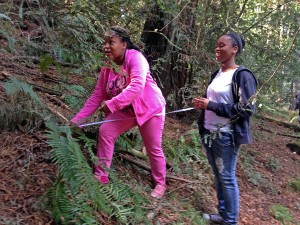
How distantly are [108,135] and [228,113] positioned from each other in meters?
1.23

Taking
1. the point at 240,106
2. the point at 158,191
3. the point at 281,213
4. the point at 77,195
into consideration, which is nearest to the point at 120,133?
the point at 158,191

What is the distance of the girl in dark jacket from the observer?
3682mm

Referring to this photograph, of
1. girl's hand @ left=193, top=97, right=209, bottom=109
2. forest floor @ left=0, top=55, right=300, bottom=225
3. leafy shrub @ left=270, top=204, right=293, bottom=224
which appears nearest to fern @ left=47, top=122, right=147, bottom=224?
forest floor @ left=0, top=55, right=300, bottom=225

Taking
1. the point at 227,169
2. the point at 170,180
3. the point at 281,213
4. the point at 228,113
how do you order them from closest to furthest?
the point at 228,113 → the point at 227,169 → the point at 170,180 → the point at 281,213

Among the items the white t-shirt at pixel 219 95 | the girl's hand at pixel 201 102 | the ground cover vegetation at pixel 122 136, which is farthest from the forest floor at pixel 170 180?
the girl's hand at pixel 201 102

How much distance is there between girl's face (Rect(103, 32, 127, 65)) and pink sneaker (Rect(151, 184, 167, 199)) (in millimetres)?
1492

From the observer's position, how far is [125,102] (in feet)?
12.0

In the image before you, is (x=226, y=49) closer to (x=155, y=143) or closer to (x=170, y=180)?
(x=155, y=143)

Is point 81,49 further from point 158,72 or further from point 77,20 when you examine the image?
point 158,72

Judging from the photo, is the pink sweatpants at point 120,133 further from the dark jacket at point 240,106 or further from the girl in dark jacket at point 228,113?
the dark jacket at point 240,106

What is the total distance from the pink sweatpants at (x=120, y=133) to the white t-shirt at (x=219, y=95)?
1.75 ft

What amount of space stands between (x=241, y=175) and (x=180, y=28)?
9.43 ft

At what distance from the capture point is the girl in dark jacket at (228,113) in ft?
12.1

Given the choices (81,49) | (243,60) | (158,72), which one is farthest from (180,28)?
(81,49)
